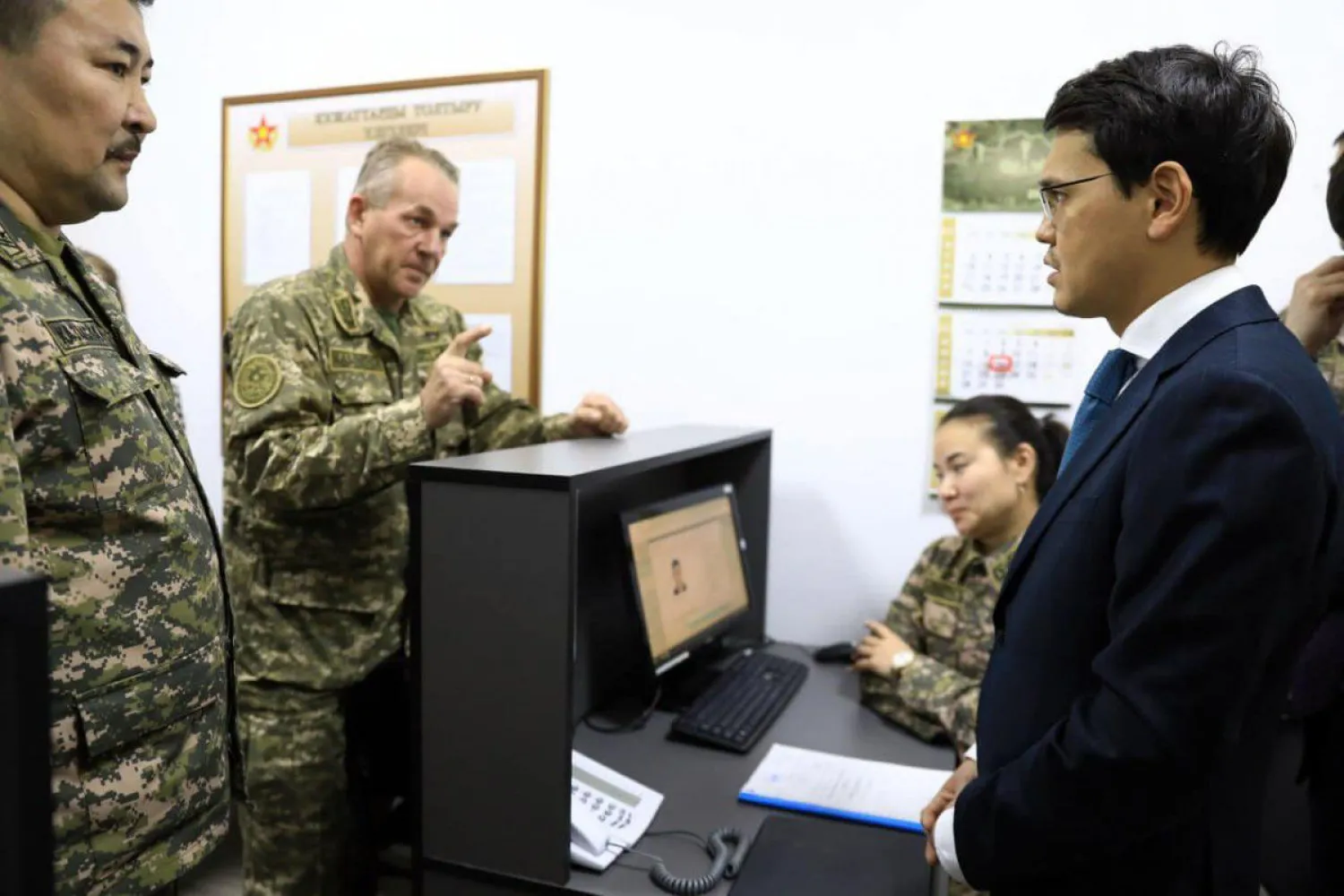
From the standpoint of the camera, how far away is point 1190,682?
735mm

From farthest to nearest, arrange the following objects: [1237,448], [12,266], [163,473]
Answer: [163,473] < [12,266] < [1237,448]

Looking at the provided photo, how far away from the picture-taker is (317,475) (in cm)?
142

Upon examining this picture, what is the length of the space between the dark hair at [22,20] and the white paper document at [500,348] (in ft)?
4.47

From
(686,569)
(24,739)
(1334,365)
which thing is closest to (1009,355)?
(1334,365)

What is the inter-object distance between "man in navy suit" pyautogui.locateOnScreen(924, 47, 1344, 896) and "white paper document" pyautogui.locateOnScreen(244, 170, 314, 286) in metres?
2.05

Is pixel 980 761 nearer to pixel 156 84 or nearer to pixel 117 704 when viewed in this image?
pixel 117 704

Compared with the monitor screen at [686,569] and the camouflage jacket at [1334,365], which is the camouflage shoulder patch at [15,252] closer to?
the monitor screen at [686,569]

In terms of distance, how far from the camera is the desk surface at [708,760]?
114 centimetres

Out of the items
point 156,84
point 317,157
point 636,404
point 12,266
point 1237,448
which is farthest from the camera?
point 156,84

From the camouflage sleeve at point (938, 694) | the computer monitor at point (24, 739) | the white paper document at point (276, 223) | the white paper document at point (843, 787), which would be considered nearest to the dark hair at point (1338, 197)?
the camouflage sleeve at point (938, 694)

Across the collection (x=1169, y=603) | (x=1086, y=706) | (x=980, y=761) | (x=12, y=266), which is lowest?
(x=980, y=761)

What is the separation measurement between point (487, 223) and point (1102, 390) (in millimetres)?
1651

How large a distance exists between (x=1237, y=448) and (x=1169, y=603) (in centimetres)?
13

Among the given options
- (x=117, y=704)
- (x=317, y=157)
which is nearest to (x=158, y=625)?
(x=117, y=704)
